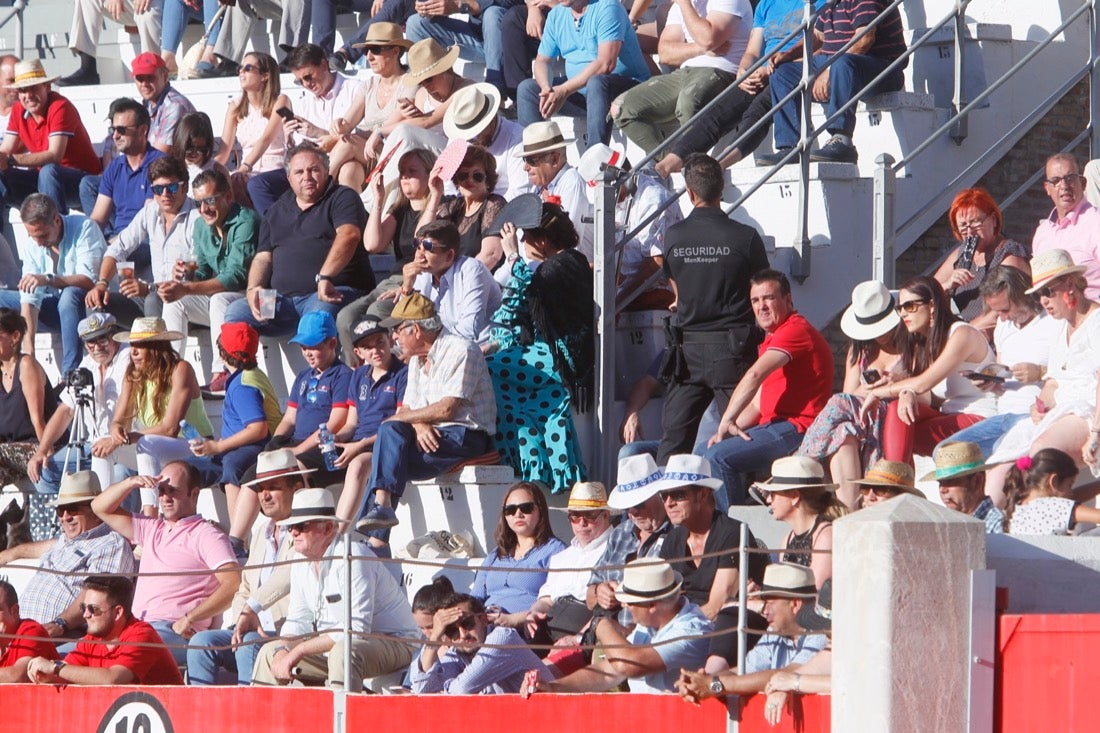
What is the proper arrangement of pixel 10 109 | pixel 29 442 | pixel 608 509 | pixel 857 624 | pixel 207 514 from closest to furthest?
pixel 857 624 → pixel 608 509 → pixel 207 514 → pixel 29 442 → pixel 10 109

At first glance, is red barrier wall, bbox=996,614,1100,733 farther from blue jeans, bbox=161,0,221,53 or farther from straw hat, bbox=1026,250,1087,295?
blue jeans, bbox=161,0,221,53

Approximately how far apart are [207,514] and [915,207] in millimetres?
4042

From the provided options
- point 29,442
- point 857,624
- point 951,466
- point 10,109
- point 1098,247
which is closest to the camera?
point 857,624

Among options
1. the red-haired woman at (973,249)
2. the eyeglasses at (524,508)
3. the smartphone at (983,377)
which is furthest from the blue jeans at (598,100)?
the eyeglasses at (524,508)

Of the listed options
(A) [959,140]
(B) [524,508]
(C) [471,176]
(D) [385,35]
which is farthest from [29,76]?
(B) [524,508]

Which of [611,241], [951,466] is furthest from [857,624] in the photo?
[611,241]

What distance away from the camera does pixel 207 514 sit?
38.5 ft

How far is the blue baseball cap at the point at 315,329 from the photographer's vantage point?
37.3 ft

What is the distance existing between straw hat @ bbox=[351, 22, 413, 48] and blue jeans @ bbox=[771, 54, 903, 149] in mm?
2703

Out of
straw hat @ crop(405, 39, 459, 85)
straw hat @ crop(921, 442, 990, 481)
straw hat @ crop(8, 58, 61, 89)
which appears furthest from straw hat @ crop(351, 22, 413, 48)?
straw hat @ crop(921, 442, 990, 481)

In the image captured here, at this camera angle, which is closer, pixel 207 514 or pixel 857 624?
pixel 857 624

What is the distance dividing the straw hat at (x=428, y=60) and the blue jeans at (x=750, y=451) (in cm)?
391

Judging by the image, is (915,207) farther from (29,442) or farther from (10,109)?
(10,109)

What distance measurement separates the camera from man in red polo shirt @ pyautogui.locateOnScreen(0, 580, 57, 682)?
9.62 m
